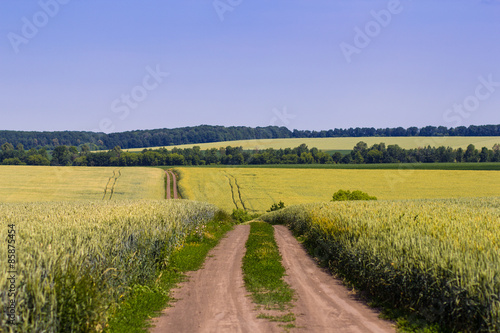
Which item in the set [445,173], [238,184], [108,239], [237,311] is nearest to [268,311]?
[237,311]

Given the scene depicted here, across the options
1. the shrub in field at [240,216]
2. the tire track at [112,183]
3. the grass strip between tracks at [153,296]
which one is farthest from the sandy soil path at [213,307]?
the tire track at [112,183]

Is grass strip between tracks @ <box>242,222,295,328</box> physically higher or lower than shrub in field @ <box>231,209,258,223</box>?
higher

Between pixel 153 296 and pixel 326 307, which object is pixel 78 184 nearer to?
pixel 153 296

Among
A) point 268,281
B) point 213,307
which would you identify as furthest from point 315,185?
point 213,307

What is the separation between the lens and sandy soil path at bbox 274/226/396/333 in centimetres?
854

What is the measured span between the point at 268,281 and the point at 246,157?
12224cm

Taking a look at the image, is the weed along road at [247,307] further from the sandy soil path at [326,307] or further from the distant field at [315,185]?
the distant field at [315,185]

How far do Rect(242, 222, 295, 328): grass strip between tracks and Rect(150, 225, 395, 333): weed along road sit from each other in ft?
0.74

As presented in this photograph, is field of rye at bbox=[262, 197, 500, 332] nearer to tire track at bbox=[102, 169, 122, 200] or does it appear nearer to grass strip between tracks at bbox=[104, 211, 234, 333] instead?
grass strip between tracks at bbox=[104, 211, 234, 333]

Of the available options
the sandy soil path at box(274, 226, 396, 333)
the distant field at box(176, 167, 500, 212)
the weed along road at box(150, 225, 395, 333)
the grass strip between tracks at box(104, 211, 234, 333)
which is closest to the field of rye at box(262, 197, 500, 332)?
the sandy soil path at box(274, 226, 396, 333)

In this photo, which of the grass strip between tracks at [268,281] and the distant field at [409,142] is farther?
the distant field at [409,142]

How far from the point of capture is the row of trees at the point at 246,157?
119m

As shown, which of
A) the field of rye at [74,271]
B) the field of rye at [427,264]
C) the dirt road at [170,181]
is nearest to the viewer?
the field of rye at [74,271]

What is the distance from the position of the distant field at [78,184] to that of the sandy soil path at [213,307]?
5594 centimetres
